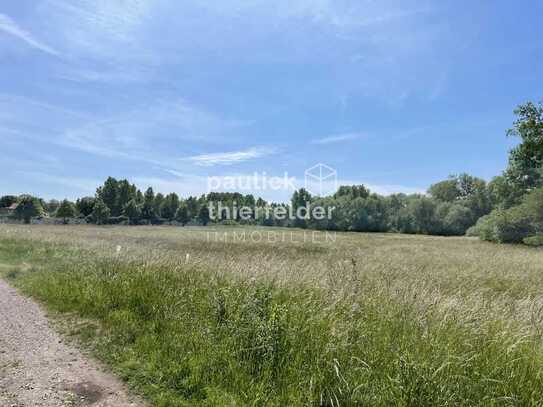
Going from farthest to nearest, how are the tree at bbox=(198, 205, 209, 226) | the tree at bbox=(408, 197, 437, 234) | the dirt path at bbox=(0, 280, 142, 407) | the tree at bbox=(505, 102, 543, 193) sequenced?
the tree at bbox=(198, 205, 209, 226)
the tree at bbox=(408, 197, 437, 234)
the tree at bbox=(505, 102, 543, 193)
the dirt path at bbox=(0, 280, 142, 407)

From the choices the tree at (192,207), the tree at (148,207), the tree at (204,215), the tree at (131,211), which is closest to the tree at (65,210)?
the tree at (131,211)

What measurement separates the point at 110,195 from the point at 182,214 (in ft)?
59.5

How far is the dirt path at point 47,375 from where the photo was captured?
3.12 meters

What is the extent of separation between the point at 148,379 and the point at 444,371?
11.1 feet

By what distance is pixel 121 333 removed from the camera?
463 cm

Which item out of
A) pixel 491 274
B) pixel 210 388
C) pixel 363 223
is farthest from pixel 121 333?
pixel 363 223

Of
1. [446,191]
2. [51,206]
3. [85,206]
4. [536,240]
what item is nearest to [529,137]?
[536,240]

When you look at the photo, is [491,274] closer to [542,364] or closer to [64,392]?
[542,364]

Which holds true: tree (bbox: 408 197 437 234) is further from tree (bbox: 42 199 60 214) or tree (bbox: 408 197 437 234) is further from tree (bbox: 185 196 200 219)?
tree (bbox: 42 199 60 214)

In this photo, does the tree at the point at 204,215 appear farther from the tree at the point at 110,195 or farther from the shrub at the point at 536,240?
the shrub at the point at 536,240

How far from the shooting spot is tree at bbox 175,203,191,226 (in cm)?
7881

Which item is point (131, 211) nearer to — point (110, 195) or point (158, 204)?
point (110, 195)

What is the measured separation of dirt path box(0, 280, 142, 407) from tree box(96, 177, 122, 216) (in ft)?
250

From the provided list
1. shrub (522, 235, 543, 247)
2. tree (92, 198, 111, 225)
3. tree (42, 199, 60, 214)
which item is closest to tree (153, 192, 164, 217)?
tree (92, 198, 111, 225)
